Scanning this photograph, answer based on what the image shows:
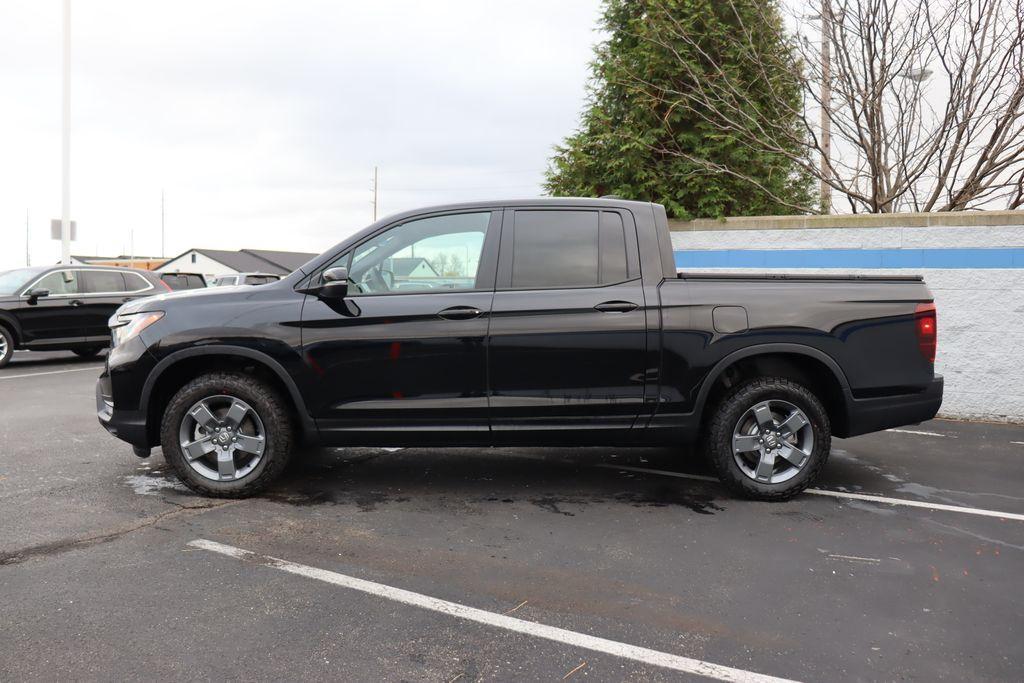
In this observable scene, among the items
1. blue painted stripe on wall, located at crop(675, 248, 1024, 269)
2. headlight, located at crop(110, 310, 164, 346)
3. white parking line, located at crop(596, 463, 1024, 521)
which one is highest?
blue painted stripe on wall, located at crop(675, 248, 1024, 269)

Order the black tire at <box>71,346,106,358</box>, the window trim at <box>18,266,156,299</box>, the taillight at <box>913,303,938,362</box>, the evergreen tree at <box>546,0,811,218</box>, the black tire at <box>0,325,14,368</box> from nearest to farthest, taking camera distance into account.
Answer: the taillight at <box>913,303,938,362</box> < the evergreen tree at <box>546,0,811,218</box> < the black tire at <box>0,325,14,368</box> < the window trim at <box>18,266,156,299</box> < the black tire at <box>71,346,106,358</box>

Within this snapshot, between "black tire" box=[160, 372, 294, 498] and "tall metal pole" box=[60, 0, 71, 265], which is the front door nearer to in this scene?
"black tire" box=[160, 372, 294, 498]

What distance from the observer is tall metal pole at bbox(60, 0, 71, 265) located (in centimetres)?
1977

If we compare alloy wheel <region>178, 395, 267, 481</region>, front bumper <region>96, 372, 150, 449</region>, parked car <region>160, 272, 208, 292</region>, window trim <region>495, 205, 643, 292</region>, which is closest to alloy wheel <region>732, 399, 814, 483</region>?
window trim <region>495, 205, 643, 292</region>

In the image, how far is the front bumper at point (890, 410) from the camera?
4.91 m

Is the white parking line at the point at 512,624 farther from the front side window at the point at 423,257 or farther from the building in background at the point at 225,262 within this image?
the building in background at the point at 225,262

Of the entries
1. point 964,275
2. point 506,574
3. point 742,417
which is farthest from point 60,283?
point 964,275

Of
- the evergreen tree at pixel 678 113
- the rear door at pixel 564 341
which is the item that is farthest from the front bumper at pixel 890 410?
the evergreen tree at pixel 678 113

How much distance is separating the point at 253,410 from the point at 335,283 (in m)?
0.99

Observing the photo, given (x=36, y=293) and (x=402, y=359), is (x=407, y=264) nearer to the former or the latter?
(x=402, y=359)

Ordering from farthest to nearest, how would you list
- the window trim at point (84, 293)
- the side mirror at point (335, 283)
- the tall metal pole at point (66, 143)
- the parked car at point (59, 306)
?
the tall metal pole at point (66, 143) < the window trim at point (84, 293) < the parked car at point (59, 306) < the side mirror at point (335, 283)

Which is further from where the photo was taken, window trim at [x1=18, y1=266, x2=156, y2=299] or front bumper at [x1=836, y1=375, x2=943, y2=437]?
window trim at [x1=18, y1=266, x2=156, y2=299]

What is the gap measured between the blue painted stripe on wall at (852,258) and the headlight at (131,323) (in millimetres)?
6591

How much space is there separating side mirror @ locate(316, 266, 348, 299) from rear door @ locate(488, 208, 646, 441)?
942 millimetres
